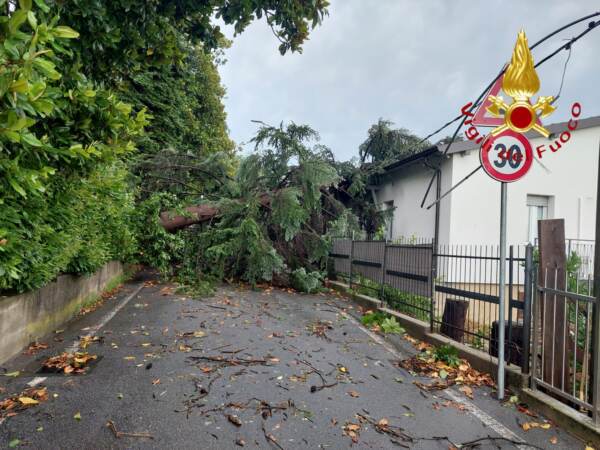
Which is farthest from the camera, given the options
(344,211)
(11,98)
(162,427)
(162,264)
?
(344,211)

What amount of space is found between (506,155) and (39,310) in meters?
6.21

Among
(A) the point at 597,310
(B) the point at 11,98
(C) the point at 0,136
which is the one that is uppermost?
(B) the point at 11,98

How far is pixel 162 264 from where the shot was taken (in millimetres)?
11109

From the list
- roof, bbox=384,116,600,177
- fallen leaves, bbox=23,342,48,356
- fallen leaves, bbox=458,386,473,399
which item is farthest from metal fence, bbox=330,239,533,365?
fallen leaves, bbox=23,342,48,356

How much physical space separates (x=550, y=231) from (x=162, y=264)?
9.59 meters

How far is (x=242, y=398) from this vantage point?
379cm

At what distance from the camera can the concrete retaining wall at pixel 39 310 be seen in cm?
448

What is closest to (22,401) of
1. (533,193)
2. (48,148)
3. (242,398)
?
(242,398)

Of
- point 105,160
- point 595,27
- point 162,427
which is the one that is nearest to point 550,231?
point 595,27

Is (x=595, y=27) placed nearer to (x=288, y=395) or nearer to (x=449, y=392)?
(x=449, y=392)

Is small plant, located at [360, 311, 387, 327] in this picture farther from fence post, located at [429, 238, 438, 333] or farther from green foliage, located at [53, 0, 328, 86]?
green foliage, located at [53, 0, 328, 86]

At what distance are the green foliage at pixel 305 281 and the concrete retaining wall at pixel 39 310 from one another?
506 centimetres

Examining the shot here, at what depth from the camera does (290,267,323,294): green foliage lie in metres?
10.7

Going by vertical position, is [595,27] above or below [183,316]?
above
